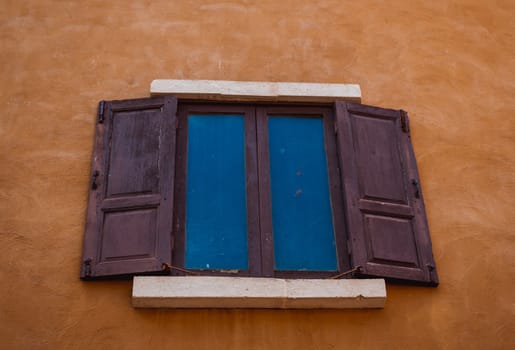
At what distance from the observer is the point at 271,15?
6.61 m

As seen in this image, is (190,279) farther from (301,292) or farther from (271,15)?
(271,15)

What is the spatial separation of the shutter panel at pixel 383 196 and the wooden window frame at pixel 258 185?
0.13 meters

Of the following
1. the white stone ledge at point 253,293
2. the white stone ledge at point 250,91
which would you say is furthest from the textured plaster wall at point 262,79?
the white stone ledge at point 250,91

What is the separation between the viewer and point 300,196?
221 inches

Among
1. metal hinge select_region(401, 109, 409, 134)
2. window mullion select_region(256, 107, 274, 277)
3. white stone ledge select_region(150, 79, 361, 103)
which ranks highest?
white stone ledge select_region(150, 79, 361, 103)

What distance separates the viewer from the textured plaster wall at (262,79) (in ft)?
16.4

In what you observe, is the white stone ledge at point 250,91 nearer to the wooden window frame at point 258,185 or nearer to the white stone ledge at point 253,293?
the wooden window frame at point 258,185

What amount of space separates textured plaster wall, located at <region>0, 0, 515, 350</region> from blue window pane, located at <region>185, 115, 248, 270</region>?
45 centimetres

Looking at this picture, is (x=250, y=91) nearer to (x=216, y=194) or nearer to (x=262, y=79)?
(x=262, y=79)

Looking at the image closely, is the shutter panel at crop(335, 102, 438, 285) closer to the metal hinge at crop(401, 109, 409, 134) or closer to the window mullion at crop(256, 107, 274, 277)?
the metal hinge at crop(401, 109, 409, 134)

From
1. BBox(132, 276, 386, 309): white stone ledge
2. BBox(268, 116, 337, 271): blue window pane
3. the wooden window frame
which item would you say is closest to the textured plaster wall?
BBox(132, 276, 386, 309): white stone ledge

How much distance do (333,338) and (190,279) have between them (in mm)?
1016

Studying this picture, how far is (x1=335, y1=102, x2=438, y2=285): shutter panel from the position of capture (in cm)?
527

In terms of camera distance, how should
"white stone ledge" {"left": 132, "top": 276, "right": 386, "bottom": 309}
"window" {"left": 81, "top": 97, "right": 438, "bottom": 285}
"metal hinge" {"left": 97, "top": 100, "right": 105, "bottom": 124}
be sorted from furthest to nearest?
1. "metal hinge" {"left": 97, "top": 100, "right": 105, "bottom": 124}
2. "window" {"left": 81, "top": 97, "right": 438, "bottom": 285}
3. "white stone ledge" {"left": 132, "top": 276, "right": 386, "bottom": 309}
